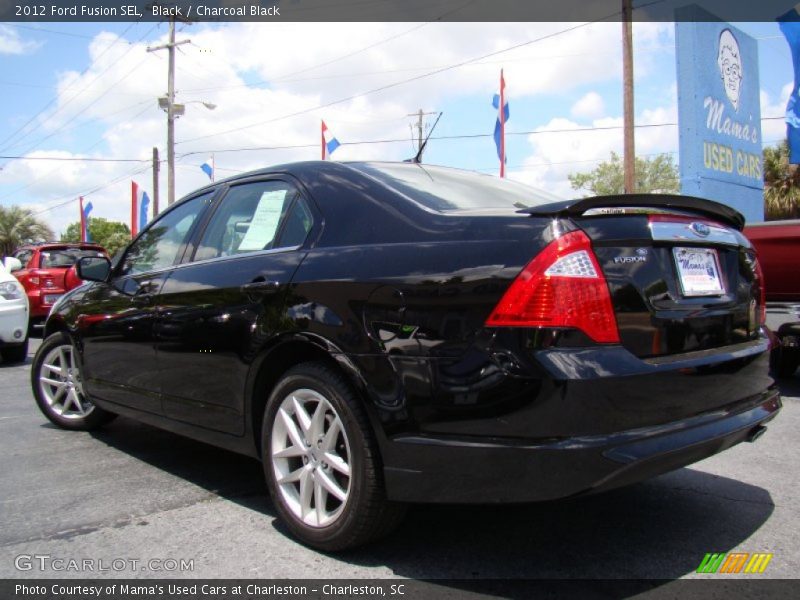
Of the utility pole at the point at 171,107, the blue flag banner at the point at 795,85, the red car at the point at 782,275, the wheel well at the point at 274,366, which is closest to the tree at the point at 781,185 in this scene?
the blue flag banner at the point at 795,85

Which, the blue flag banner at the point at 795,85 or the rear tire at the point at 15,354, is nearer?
the rear tire at the point at 15,354

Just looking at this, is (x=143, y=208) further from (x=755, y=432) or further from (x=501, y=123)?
(x=755, y=432)

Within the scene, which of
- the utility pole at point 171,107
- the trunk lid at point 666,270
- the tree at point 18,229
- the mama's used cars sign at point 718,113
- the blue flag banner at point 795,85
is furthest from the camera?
the tree at point 18,229

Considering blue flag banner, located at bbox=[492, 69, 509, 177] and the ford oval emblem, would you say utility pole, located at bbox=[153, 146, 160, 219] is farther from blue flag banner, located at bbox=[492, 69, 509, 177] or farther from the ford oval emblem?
the ford oval emblem

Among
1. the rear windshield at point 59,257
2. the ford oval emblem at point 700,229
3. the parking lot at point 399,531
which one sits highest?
the rear windshield at point 59,257

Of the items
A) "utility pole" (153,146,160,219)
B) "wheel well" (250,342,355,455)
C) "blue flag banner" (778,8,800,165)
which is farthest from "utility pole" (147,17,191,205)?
"wheel well" (250,342,355,455)

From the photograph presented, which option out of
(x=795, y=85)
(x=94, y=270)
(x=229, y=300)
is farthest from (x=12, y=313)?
(x=795, y=85)

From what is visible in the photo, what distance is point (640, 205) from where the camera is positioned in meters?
2.54

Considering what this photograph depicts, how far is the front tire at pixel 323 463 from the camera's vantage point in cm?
253

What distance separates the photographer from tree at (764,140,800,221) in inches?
1093

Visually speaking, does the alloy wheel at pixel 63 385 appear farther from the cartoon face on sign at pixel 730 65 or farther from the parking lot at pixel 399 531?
the cartoon face on sign at pixel 730 65

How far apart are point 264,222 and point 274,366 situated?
75cm

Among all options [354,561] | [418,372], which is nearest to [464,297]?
[418,372]

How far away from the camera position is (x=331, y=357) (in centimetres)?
267
